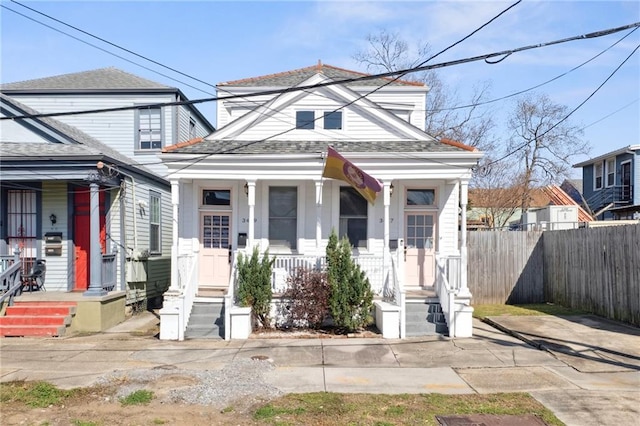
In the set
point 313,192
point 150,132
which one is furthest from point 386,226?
point 150,132

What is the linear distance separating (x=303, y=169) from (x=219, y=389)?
21.3 feet

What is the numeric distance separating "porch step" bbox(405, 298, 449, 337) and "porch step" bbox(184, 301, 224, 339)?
427 centimetres

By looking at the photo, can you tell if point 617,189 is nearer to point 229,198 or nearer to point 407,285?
point 407,285

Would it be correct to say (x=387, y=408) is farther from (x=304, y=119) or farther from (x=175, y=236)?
(x=304, y=119)

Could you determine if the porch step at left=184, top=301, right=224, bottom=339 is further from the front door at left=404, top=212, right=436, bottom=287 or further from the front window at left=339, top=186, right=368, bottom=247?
the front door at left=404, top=212, right=436, bottom=287

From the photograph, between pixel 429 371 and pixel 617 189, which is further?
pixel 617 189

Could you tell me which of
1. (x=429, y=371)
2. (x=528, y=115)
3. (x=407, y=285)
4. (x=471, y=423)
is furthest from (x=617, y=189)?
(x=471, y=423)

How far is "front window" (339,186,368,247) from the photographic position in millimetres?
13336

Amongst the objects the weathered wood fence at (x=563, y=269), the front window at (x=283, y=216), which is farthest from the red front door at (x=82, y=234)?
the weathered wood fence at (x=563, y=269)

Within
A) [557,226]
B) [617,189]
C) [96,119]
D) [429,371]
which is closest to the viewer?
[429,371]

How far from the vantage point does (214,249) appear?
13.5 meters

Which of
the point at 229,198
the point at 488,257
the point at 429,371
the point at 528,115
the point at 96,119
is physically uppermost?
the point at 528,115

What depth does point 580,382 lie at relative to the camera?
7355 mm

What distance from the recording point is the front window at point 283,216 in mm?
13391
